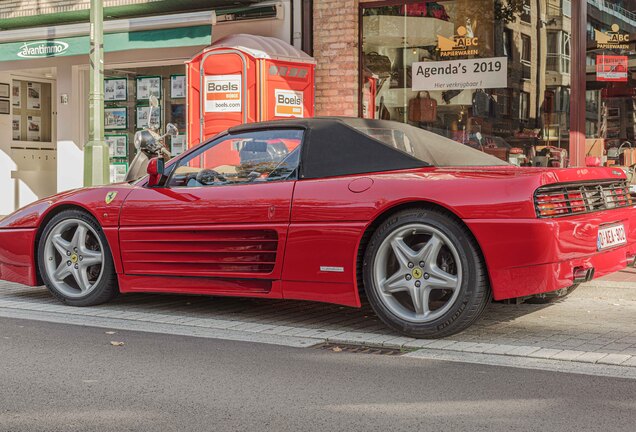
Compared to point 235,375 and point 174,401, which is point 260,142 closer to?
point 235,375

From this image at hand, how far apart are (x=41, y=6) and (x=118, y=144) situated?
8.39ft

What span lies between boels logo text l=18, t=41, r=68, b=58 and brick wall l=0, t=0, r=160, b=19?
120cm

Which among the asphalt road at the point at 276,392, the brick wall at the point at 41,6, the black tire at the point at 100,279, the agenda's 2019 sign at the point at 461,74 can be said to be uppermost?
the brick wall at the point at 41,6

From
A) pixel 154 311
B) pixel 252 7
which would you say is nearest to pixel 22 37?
pixel 252 7

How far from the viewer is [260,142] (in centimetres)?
670

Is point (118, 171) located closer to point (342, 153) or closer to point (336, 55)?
point (336, 55)

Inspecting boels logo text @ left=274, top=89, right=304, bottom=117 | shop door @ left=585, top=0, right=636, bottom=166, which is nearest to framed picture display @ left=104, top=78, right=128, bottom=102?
boels logo text @ left=274, top=89, right=304, bottom=117

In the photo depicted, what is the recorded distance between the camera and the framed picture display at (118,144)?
15188mm

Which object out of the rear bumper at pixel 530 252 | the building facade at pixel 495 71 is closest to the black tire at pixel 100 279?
the rear bumper at pixel 530 252

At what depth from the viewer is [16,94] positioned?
55.6 ft

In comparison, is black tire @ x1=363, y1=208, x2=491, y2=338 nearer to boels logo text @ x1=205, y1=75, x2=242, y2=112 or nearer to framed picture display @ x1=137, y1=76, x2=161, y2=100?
boels logo text @ x1=205, y1=75, x2=242, y2=112

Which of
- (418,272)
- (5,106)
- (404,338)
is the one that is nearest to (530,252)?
(418,272)

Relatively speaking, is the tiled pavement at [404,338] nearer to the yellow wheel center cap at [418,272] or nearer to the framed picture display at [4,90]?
the yellow wheel center cap at [418,272]

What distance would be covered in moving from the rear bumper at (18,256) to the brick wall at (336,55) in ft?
19.7
